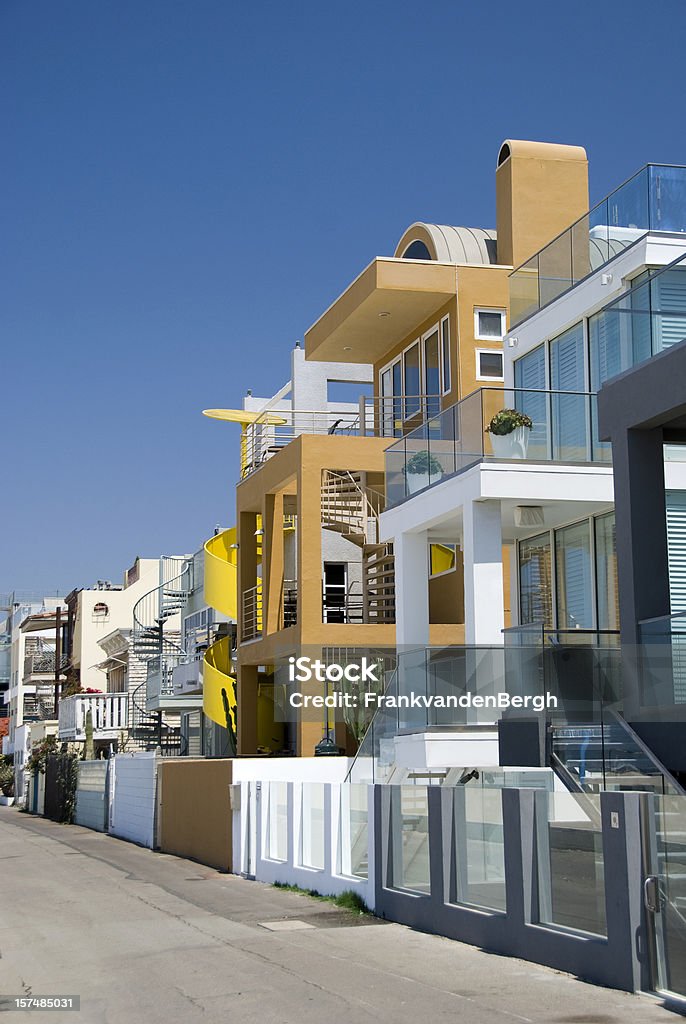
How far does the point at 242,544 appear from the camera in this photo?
34.0 m

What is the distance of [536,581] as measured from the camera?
23.0 m

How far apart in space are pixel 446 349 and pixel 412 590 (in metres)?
7.68

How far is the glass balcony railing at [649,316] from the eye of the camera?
15.4 metres

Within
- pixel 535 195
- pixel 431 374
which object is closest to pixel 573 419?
pixel 431 374

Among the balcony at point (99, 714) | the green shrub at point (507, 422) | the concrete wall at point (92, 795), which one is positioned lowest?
the concrete wall at point (92, 795)

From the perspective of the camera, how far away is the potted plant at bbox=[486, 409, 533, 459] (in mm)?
20359

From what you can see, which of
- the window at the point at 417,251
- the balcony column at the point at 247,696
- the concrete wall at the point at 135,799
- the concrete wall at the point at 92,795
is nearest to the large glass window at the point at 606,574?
the window at the point at 417,251

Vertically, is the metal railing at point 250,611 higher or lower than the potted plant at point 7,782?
higher

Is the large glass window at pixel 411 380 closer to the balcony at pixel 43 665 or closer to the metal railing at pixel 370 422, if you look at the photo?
the metal railing at pixel 370 422

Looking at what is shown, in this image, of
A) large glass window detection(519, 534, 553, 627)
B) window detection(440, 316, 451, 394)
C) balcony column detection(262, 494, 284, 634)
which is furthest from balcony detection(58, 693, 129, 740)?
large glass window detection(519, 534, 553, 627)

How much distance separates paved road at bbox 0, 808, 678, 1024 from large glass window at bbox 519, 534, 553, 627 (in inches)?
269

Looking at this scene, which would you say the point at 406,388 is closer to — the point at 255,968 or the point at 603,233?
the point at 603,233

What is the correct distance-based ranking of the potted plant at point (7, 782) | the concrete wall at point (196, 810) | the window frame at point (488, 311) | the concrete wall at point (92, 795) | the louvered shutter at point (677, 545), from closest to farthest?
the louvered shutter at point (677, 545) < the concrete wall at point (196, 810) < the window frame at point (488, 311) < the concrete wall at point (92, 795) < the potted plant at point (7, 782)

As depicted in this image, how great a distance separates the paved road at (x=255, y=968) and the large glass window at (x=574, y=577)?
6553 mm
